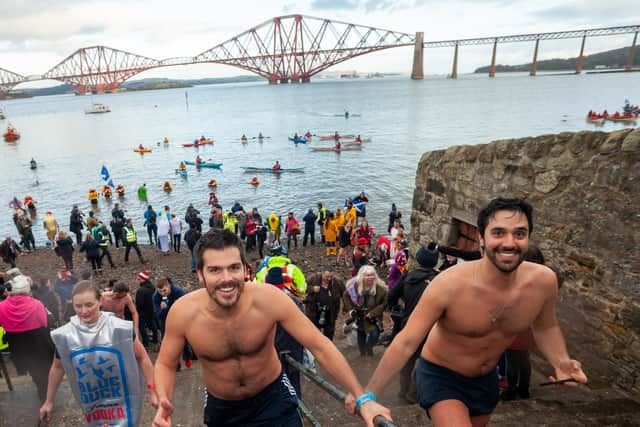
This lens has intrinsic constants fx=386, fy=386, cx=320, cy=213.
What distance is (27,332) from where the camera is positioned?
443 centimetres

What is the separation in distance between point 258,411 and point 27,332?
3.52 metres

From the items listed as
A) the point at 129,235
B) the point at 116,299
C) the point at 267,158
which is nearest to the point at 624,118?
the point at 267,158

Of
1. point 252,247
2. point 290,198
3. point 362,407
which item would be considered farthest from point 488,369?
point 290,198

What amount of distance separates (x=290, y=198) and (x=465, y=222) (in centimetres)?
1922

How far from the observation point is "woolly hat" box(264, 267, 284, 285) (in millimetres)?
4707

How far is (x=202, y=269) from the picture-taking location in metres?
2.34

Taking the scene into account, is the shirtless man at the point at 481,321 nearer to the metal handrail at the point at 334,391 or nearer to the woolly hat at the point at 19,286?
the metal handrail at the point at 334,391

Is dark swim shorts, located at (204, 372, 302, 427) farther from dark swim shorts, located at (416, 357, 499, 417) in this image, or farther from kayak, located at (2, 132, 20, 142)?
kayak, located at (2, 132, 20, 142)

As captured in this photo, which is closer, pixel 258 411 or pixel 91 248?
pixel 258 411

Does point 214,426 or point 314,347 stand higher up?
point 314,347

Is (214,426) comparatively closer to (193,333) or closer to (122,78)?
(193,333)

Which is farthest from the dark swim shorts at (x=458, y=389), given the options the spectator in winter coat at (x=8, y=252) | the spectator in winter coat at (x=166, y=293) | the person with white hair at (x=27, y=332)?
the spectator in winter coat at (x=8, y=252)

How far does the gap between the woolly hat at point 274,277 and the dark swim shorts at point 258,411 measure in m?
2.14

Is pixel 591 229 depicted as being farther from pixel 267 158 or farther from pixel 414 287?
pixel 267 158
